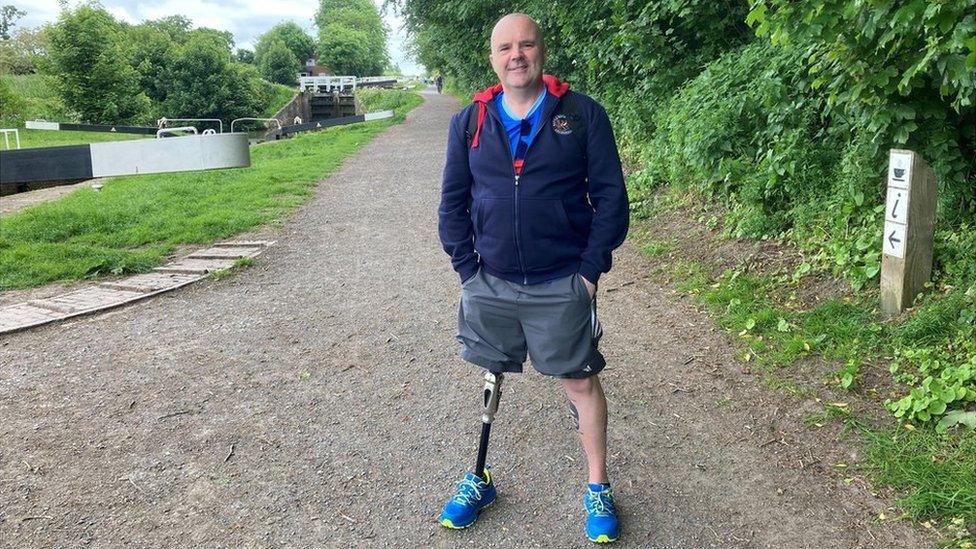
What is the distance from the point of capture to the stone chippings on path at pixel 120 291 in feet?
18.7

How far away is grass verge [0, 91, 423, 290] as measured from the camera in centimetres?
714

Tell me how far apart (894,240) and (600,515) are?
9.35ft

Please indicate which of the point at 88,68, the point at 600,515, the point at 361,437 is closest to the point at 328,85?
the point at 88,68

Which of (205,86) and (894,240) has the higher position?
(205,86)

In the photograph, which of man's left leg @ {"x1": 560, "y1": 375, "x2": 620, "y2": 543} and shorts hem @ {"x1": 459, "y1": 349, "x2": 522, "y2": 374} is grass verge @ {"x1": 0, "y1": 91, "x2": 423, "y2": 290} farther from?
man's left leg @ {"x1": 560, "y1": 375, "x2": 620, "y2": 543}

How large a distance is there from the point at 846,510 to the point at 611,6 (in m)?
7.74

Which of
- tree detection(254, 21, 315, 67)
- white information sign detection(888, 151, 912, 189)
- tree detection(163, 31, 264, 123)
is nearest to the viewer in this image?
white information sign detection(888, 151, 912, 189)

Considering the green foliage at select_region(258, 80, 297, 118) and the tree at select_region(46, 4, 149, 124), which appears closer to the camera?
the tree at select_region(46, 4, 149, 124)

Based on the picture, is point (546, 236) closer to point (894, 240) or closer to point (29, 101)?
point (894, 240)

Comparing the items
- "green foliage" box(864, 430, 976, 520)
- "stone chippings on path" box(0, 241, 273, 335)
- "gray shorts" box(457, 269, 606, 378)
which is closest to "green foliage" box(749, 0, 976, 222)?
"green foliage" box(864, 430, 976, 520)

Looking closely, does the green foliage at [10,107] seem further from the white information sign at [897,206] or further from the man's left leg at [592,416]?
the man's left leg at [592,416]

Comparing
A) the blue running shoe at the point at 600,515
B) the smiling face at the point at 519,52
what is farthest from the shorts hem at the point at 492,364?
the smiling face at the point at 519,52

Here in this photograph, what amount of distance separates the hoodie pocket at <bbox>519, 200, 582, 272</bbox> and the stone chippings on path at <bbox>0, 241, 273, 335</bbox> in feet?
14.7

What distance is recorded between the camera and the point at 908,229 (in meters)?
4.41
